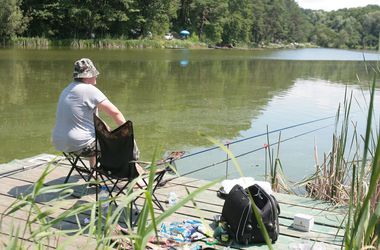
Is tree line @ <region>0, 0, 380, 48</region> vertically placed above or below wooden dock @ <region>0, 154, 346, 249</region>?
above

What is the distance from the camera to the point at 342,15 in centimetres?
12775

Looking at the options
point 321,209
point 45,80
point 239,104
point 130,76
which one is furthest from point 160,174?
point 130,76

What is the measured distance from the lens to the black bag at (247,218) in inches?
112

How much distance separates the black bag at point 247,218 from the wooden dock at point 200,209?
6 centimetres

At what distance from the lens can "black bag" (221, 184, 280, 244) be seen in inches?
112

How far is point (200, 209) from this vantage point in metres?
3.44

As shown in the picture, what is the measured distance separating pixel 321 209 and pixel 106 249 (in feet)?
7.92

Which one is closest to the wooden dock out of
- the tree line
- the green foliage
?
the tree line

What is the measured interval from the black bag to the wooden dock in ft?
0.20

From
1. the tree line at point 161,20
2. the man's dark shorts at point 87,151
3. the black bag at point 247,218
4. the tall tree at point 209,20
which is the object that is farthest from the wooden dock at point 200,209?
the tall tree at point 209,20

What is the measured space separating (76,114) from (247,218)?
1520 mm

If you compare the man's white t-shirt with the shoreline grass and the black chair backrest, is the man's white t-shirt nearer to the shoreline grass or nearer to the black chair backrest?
the black chair backrest

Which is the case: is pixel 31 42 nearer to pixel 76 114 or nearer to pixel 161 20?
pixel 161 20

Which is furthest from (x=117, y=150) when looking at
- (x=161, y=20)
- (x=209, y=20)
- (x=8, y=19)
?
(x=209, y=20)
